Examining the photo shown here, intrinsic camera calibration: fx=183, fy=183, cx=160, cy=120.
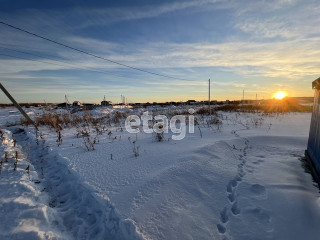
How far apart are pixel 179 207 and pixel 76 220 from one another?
1.23 metres

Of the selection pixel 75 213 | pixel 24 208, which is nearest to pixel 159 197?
pixel 75 213

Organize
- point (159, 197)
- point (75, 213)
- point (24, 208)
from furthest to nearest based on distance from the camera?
point (159, 197)
point (75, 213)
point (24, 208)

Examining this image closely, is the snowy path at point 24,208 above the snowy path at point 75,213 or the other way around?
above

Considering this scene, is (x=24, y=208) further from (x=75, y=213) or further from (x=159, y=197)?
(x=159, y=197)

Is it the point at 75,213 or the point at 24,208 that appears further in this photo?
the point at 75,213

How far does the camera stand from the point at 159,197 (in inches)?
95.0

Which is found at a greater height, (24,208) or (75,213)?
(24,208)

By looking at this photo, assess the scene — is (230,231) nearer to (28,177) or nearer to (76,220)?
(76,220)

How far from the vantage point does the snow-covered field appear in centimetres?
193

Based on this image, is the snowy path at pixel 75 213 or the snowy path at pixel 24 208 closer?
the snowy path at pixel 24 208

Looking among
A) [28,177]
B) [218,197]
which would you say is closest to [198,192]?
[218,197]

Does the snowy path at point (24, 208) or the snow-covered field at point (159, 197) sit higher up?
the snowy path at point (24, 208)

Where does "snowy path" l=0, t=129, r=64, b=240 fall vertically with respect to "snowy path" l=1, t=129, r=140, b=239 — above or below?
above

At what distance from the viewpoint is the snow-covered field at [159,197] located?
1929mm
